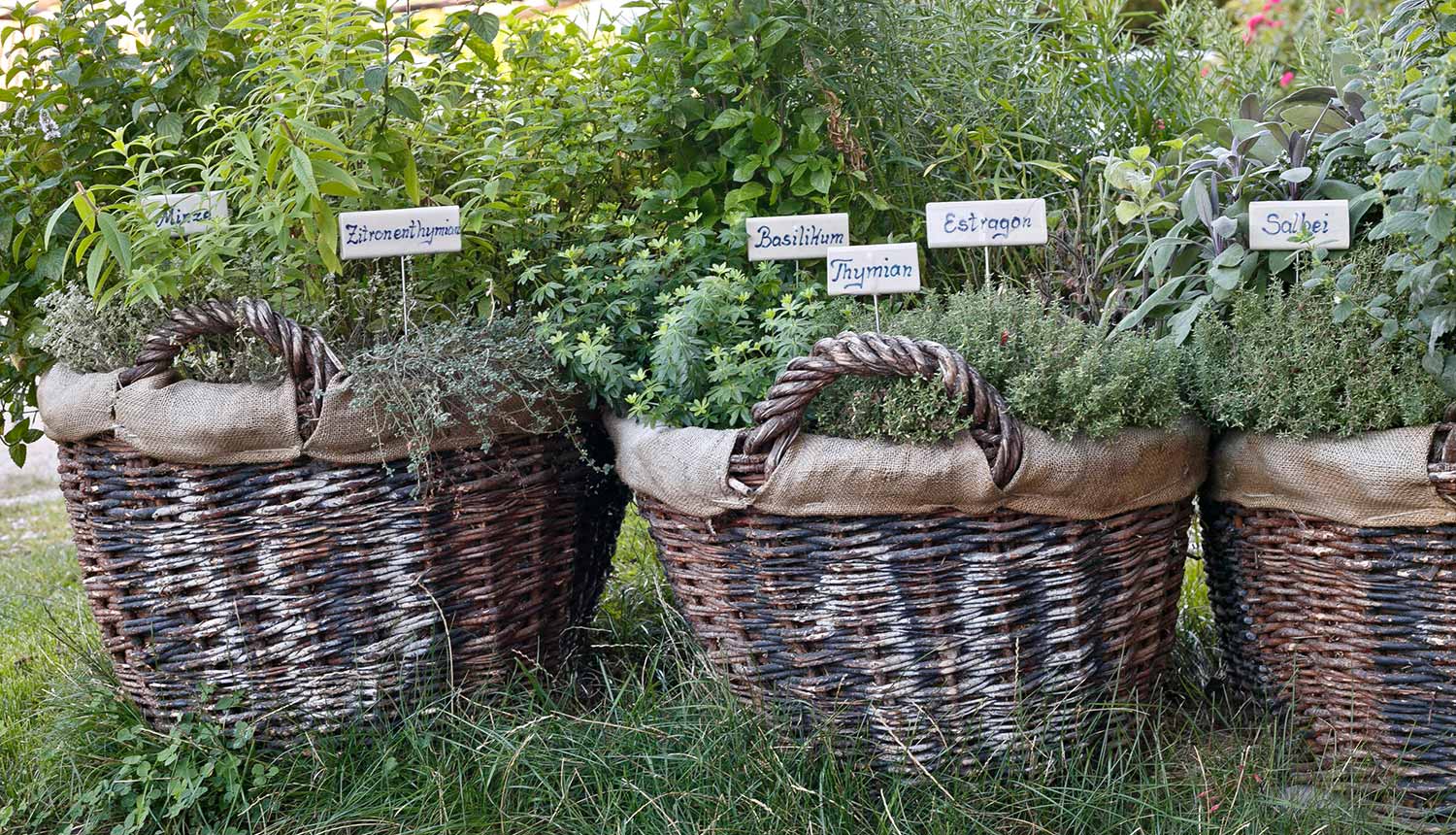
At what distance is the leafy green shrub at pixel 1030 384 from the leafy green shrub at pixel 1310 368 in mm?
63

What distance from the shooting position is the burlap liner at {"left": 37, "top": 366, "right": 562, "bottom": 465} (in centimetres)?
159

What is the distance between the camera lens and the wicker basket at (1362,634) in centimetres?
144

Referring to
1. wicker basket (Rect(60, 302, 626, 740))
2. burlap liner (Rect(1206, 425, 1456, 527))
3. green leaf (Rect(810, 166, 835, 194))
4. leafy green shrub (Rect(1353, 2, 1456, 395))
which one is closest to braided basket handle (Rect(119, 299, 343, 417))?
wicker basket (Rect(60, 302, 626, 740))

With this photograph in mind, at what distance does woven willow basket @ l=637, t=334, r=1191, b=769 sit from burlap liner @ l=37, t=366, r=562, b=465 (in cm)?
43

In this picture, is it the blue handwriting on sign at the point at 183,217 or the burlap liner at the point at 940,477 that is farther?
the blue handwriting on sign at the point at 183,217

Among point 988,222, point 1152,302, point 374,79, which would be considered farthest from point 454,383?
point 1152,302

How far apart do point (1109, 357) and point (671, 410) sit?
1.86 ft

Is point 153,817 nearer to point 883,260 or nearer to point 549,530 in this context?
point 549,530

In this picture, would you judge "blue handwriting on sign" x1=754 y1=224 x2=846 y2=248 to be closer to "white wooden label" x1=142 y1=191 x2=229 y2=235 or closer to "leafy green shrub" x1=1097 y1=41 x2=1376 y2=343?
"leafy green shrub" x1=1097 y1=41 x2=1376 y2=343

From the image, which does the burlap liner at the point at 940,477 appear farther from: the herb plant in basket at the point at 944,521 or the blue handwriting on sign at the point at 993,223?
the blue handwriting on sign at the point at 993,223

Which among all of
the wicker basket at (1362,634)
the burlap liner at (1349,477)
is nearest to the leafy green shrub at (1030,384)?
the burlap liner at (1349,477)

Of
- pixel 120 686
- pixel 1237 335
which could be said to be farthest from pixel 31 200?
pixel 1237 335

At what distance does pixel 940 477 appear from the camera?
1.41m

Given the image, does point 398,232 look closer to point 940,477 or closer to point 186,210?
point 186,210
